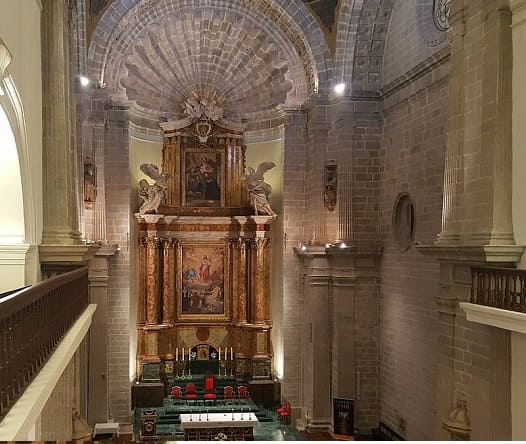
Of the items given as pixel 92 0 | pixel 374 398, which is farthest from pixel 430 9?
pixel 374 398

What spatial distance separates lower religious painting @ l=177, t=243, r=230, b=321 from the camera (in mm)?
21453

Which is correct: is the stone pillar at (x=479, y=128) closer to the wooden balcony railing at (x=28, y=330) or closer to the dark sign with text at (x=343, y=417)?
the wooden balcony railing at (x=28, y=330)

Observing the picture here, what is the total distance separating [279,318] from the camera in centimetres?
2025

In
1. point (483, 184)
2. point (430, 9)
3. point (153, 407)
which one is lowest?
point (153, 407)

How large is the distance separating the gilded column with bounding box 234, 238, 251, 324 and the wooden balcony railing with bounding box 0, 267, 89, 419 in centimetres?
1259

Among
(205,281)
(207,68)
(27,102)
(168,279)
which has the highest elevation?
(207,68)

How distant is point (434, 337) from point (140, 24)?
10.6 m

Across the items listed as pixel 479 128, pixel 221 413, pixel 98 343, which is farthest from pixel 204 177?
pixel 479 128

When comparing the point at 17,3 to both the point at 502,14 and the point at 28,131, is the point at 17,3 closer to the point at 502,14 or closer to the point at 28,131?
the point at 28,131

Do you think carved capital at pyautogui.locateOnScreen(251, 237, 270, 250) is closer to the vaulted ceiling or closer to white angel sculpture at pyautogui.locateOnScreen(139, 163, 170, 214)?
white angel sculpture at pyautogui.locateOnScreen(139, 163, 170, 214)

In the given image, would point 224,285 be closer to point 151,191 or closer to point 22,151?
point 151,191

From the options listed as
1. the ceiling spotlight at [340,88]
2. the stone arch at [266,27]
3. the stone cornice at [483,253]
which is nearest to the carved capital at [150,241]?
the stone arch at [266,27]

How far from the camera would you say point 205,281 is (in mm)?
21578

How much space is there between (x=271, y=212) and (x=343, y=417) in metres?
6.24
